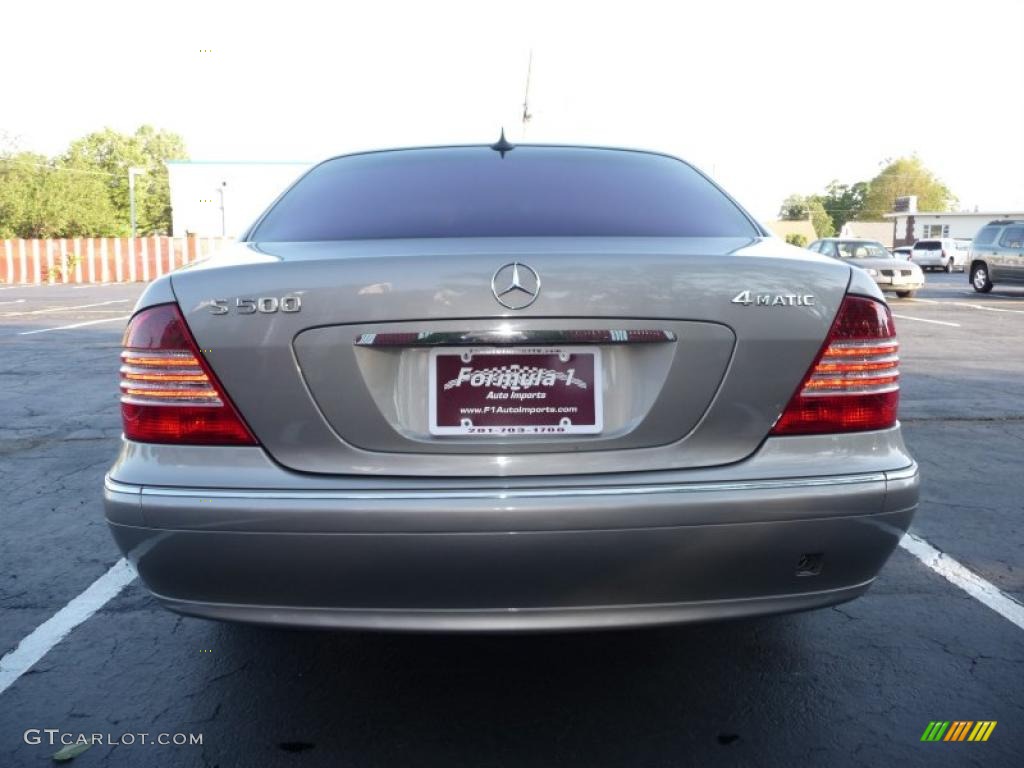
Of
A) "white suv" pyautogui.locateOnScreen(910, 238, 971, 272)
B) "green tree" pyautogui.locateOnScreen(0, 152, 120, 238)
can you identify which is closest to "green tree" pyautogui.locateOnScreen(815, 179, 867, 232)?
"white suv" pyautogui.locateOnScreen(910, 238, 971, 272)

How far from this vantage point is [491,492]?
1.94 metres

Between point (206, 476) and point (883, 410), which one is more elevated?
point (883, 410)

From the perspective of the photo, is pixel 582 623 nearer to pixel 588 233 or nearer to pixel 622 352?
pixel 622 352

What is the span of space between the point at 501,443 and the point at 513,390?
0.12 m

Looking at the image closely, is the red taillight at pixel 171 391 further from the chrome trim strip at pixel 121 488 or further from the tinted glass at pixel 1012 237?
the tinted glass at pixel 1012 237

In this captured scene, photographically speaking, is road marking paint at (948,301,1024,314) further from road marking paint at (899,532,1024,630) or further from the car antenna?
the car antenna

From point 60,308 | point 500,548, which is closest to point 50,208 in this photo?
point 60,308

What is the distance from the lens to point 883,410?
217cm

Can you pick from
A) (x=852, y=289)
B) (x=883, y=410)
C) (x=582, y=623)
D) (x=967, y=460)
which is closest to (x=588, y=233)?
(x=852, y=289)

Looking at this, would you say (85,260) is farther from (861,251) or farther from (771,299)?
(771,299)

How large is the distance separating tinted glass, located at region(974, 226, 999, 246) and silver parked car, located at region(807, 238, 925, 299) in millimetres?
2283

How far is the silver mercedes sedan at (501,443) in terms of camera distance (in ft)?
6.39

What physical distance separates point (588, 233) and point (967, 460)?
358cm

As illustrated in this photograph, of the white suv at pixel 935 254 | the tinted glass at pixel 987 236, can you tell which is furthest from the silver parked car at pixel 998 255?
the white suv at pixel 935 254
